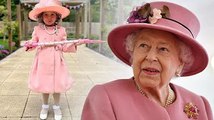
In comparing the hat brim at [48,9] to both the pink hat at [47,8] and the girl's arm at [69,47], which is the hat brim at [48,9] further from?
the girl's arm at [69,47]

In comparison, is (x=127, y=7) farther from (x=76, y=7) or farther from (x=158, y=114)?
(x=76, y=7)

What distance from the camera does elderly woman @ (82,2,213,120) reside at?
1027mm

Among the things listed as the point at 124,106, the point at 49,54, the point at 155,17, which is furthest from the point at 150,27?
the point at 49,54

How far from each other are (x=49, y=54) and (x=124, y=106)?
1852 millimetres

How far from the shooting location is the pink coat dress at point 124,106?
1018 mm

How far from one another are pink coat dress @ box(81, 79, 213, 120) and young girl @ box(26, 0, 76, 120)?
63.6 inches

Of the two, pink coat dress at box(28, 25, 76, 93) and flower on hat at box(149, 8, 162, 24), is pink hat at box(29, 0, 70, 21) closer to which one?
pink coat dress at box(28, 25, 76, 93)

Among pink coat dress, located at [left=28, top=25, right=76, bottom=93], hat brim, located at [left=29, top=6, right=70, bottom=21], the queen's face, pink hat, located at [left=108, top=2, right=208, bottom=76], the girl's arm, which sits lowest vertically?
pink coat dress, located at [left=28, top=25, right=76, bottom=93]

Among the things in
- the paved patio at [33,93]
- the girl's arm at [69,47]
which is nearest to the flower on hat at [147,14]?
the paved patio at [33,93]

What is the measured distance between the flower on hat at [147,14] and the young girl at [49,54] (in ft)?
5.33

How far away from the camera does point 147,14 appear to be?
1038mm

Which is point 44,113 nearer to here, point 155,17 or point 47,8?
point 47,8

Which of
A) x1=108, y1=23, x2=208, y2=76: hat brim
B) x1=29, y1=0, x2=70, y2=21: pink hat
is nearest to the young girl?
x1=29, y1=0, x2=70, y2=21: pink hat

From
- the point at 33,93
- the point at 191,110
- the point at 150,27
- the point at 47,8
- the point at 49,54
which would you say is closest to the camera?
the point at 150,27
